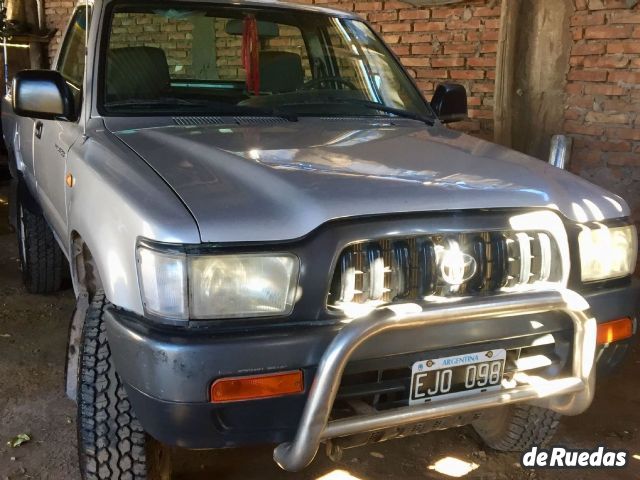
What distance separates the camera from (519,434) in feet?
8.85

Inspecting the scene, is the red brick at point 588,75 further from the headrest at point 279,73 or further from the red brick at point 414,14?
the headrest at point 279,73

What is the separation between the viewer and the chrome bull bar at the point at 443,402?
171 centimetres

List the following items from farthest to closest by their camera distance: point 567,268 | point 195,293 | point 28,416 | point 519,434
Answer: point 28,416 → point 519,434 → point 567,268 → point 195,293

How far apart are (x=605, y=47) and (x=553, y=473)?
Answer: 3.17 meters

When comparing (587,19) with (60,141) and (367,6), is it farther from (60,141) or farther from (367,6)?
(60,141)

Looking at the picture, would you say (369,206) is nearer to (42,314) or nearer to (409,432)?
(409,432)

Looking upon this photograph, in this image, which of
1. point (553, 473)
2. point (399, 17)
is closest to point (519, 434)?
point (553, 473)

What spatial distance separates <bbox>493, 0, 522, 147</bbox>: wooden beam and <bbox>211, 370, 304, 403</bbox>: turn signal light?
376 centimetres

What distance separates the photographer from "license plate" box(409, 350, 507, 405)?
1.94 meters

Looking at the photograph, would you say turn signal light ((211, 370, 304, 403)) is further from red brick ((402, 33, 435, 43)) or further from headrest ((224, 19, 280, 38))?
red brick ((402, 33, 435, 43))

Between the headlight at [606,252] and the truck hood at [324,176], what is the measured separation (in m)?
→ 0.06

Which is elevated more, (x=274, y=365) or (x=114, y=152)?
(x=114, y=152)

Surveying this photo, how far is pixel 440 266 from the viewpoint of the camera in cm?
194

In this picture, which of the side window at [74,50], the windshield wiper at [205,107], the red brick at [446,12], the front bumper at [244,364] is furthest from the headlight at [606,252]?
the red brick at [446,12]
